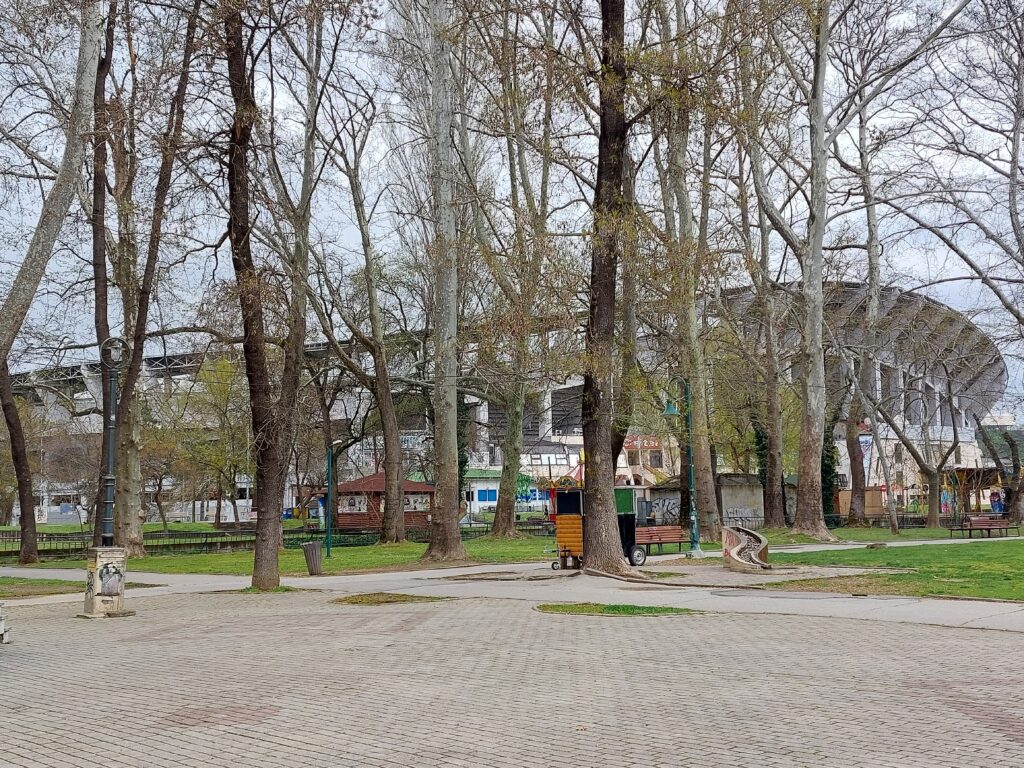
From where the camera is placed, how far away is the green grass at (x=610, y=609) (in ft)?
45.7

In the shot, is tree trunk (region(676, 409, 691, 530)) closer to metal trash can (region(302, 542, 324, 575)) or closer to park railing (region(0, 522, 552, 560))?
park railing (region(0, 522, 552, 560))

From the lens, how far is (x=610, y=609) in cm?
1434

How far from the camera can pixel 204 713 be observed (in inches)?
289

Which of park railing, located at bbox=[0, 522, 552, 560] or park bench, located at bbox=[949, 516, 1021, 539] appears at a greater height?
park bench, located at bbox=[949, 516, 1021, 539]

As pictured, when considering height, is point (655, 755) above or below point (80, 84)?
below

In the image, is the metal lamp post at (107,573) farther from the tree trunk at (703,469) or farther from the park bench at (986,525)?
the park bench at (986,525)

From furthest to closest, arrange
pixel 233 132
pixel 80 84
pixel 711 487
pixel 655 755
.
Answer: pixel 711 487
pixel 233 132
pixel 80 84
pixel 655 755

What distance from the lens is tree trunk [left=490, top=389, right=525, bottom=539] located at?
4144 cm

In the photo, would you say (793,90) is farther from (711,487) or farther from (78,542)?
(78,542)

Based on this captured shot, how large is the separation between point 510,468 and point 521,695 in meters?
34.8

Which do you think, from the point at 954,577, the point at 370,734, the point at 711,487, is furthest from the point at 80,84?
the point at 711,487

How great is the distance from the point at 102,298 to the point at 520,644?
70.5 ft

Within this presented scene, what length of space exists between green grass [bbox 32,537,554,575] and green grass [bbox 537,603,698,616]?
35.4 ft

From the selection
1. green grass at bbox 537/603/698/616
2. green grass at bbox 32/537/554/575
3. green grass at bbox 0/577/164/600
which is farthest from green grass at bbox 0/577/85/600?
green grass at bbox 537/603/698/616
